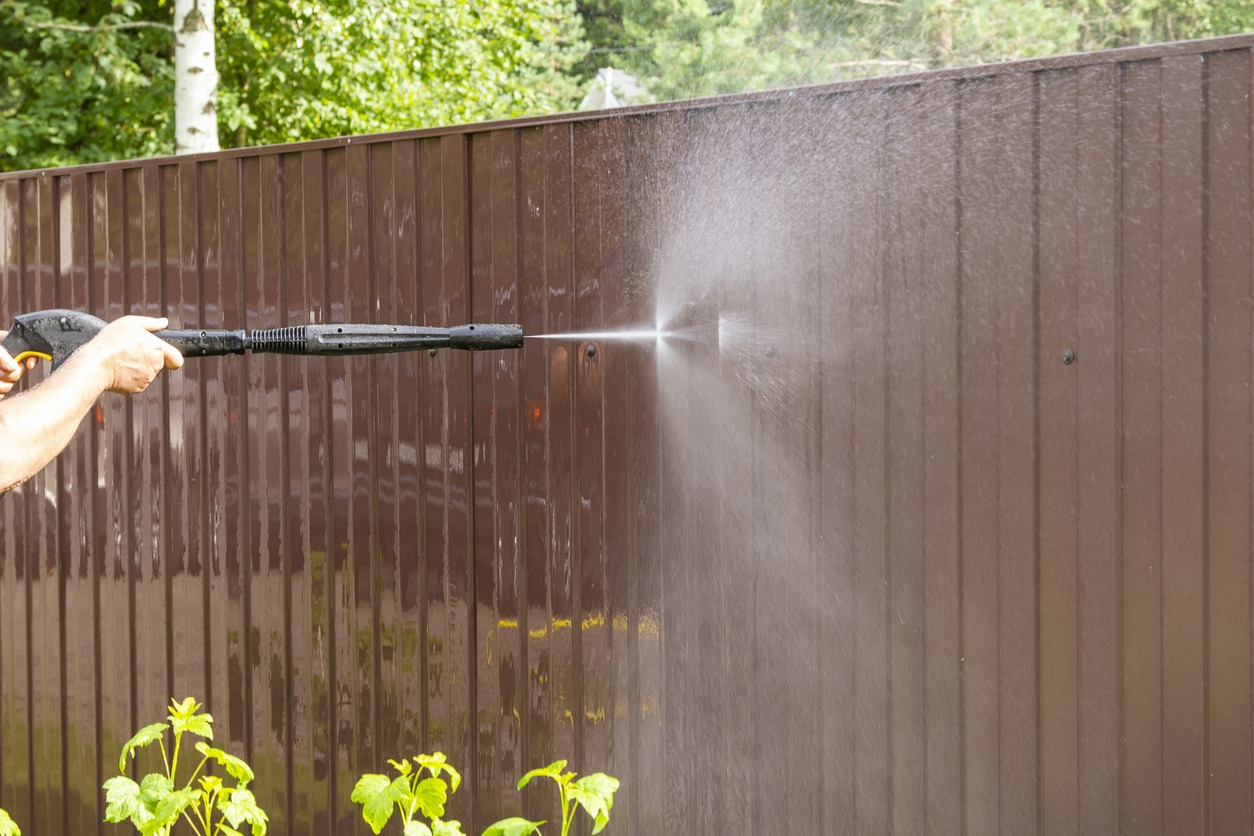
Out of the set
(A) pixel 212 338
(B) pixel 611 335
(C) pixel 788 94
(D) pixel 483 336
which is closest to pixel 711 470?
(B) pixel 611 335

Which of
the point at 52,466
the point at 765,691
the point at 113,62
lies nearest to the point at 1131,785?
the point at 765,691

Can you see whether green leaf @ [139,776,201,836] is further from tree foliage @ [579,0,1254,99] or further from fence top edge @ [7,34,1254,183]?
tree foliage @ [579,0,1254,99]

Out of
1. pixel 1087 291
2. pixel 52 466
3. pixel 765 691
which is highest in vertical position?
pixel 1087 291

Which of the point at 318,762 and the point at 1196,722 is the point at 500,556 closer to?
the point at 318,762

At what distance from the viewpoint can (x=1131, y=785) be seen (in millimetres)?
2678

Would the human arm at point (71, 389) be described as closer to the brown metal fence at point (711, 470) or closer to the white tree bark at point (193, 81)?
the brown metal fence at point (711, 470)

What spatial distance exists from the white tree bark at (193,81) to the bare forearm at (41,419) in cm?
642

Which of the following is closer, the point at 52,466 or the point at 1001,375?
the point at 1001,375

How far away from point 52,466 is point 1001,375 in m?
3.32

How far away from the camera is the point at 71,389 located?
7.71 ft

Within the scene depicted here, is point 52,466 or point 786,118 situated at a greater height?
Result: point 786,118

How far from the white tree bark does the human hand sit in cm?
625

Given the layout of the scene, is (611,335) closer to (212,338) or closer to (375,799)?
(212,338)

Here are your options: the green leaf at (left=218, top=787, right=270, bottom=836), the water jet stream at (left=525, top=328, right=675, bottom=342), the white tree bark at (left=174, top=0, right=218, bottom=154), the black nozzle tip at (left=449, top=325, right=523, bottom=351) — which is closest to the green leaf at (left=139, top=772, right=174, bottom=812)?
the green leaf at (left=218, top=787, right=270, bottom=836)
